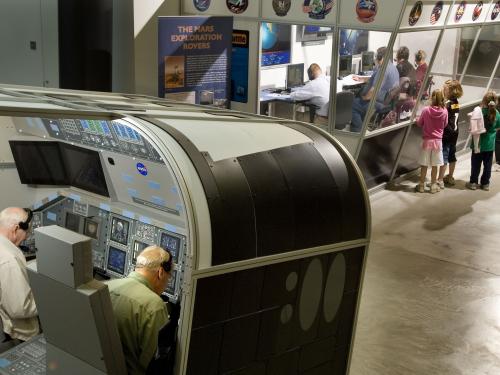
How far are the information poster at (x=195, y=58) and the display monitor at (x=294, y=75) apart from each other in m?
1.10

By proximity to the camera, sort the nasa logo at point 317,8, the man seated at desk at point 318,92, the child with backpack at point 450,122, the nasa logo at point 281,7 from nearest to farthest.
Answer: the nasa logo at point 317,8 → the man seated at desk at point 318,92 → the nasa logo at point 281,7 → the child with backpack at point 450,122

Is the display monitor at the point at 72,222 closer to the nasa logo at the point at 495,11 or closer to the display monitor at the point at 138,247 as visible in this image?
the display monitor at the point at 138,247

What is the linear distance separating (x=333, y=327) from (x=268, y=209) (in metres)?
1.18

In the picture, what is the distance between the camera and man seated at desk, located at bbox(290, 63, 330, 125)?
1003 centimetres

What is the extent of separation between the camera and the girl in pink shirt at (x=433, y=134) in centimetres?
1060

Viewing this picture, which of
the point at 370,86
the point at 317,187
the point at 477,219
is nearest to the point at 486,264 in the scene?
the point at 477,219

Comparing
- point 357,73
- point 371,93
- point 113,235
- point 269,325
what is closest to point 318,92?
point 357,73

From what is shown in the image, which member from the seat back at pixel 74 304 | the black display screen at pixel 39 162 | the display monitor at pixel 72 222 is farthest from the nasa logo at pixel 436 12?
the seat back at pixel 74 304

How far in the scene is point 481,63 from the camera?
13.1 m

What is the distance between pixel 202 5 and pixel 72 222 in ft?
20.6

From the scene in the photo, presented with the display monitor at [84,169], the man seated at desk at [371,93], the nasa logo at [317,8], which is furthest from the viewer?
the nasa logo at [317,8]

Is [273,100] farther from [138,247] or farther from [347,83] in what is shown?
[138,247]

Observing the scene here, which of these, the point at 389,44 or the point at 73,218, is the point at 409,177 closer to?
the point at 389,44

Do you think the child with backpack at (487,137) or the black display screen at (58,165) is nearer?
the black display screen at (58,165)
